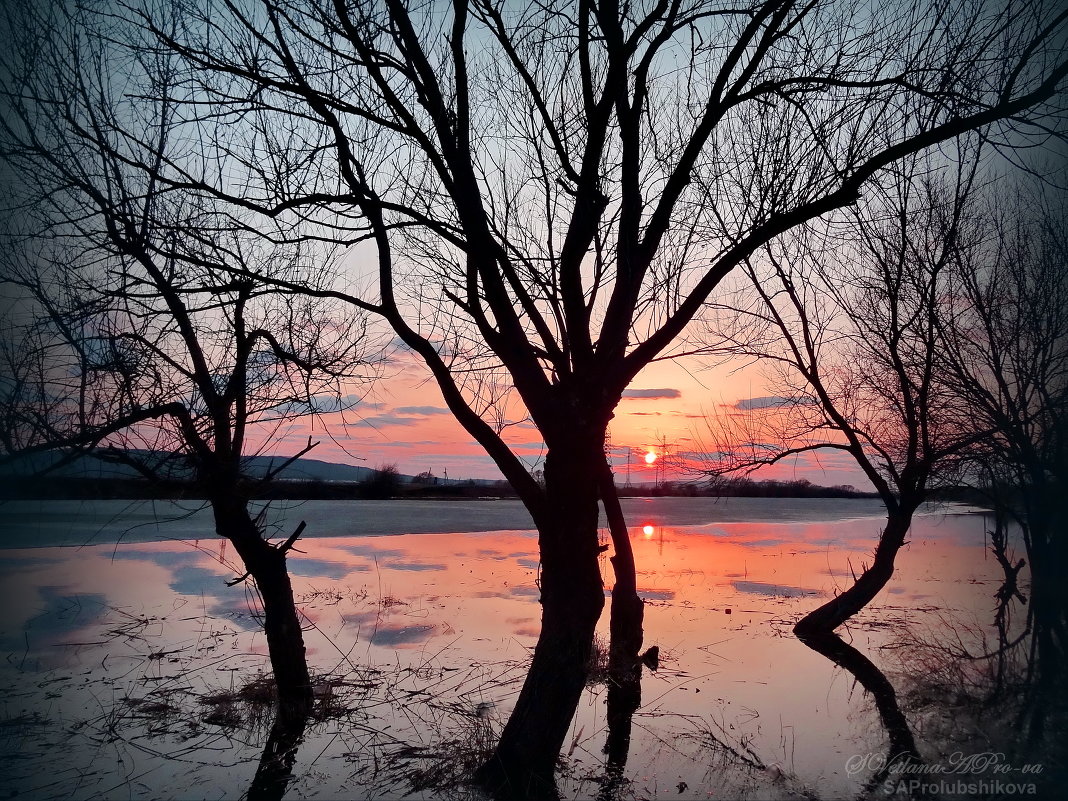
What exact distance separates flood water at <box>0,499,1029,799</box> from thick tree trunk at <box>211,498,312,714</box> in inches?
11.2

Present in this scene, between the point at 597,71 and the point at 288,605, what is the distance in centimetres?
565

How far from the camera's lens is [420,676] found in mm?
8469

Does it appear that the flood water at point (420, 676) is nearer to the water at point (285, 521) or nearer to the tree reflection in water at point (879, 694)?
the tree reflection in water at point (879, 694)

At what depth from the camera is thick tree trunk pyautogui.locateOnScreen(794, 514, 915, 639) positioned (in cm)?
976

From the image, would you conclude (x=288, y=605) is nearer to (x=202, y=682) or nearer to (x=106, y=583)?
(x=202, y=682)

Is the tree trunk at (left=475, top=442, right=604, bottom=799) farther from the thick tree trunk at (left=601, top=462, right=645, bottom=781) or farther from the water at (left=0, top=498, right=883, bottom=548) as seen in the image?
the water at (left=0, top=498, right=883, bottom=548)

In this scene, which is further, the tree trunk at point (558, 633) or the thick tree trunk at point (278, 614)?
the thick tree trunk at point (278, 614)

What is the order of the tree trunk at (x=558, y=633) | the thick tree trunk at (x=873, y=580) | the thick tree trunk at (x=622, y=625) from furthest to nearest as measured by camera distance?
the thick tree trunk at (x=873, y=580), the thick tree trunk at (x=622, y=625), the tree trunk at (x=558, y=633)

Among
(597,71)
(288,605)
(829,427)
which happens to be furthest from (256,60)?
(829,427)

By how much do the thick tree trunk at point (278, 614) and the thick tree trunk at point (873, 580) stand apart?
706cm

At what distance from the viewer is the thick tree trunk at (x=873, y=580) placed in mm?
9758

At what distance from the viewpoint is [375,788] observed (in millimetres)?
5508

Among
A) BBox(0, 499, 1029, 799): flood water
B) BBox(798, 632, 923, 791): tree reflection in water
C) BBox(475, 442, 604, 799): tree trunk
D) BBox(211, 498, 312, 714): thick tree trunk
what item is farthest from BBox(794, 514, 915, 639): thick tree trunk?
BBox(211, 498, 312, 714): thick tree trunk

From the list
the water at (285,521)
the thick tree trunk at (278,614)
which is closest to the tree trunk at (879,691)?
the thick tree trunk at (278,614)
